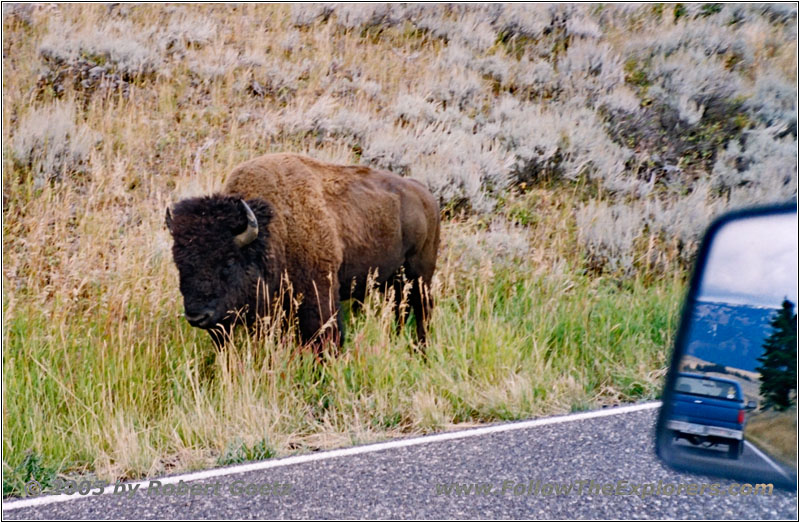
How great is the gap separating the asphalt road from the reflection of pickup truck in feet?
4.23

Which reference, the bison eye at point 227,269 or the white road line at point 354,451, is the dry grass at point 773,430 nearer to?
the white road line at point 354,451

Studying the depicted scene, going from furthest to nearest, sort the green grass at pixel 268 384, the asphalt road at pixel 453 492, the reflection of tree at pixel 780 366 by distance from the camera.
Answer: the green grass at pixel 268 384, the asphalt road at pixel 453 492, the reflection of tree at pixel 780 366

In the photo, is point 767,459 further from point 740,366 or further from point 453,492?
point 453,492

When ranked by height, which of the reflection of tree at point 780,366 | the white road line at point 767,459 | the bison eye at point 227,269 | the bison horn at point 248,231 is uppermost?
the reflection of tree at point 780,366

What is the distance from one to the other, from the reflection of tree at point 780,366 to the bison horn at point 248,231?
358cm

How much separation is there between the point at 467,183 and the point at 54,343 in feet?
15.1

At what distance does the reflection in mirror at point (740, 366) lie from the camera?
140cm

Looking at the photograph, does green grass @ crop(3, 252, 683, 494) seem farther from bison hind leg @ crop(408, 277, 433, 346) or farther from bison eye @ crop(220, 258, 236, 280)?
bison eye @ crop(220, 258, 236, 280)

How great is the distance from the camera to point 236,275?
14.8 ft

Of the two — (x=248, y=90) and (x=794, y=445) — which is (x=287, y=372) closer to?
(x=794, y=445)

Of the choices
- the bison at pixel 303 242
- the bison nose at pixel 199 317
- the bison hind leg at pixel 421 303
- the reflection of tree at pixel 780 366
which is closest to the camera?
the reflection of tree at pixel 780 366

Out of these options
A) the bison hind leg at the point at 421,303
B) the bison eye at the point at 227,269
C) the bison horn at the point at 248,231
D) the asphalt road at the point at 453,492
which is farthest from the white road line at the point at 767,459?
the bison hind leg at the point at 421,303

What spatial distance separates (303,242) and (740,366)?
150 inches

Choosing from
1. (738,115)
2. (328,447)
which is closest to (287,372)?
(328,447)
